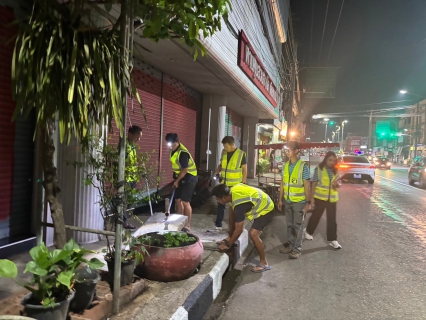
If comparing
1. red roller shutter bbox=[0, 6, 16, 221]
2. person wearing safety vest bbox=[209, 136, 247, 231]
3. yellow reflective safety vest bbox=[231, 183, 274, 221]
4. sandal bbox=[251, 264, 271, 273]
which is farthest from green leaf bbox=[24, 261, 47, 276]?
person wearing safety vest bbox=[209, 136, 247, 231]

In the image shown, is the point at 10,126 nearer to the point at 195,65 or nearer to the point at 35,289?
the point at 35,289

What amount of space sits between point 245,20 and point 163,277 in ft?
29.6

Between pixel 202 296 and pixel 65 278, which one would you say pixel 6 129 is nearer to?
pixel 65 278

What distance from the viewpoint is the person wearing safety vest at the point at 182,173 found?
240 inches

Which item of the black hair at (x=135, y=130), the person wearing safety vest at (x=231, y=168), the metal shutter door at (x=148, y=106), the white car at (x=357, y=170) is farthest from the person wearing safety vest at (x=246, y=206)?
the white car at (x=357, y=170)

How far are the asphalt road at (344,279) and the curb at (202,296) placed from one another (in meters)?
0.24

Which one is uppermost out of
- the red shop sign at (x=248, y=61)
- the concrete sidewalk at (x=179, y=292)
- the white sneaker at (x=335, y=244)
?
the red shop sign at (x=248, y=61)

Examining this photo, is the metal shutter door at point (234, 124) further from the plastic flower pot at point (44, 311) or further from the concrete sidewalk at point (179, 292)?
the plastic flower pot at point (44, 311)

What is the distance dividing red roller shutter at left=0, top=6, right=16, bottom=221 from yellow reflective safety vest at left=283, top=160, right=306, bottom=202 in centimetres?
432

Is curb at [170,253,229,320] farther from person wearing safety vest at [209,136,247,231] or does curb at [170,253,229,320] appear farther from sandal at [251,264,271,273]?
person wearing safety vest at [209,136,247,231]

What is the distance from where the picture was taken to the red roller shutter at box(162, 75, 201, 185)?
382 inches

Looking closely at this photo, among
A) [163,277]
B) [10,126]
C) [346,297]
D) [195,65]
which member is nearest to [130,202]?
[163,277]

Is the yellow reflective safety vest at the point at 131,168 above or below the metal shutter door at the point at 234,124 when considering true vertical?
below

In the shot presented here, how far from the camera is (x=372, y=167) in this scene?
1817cm
